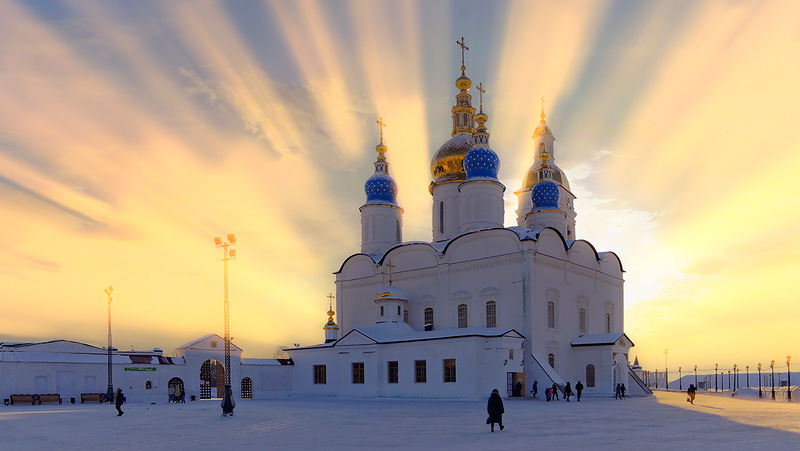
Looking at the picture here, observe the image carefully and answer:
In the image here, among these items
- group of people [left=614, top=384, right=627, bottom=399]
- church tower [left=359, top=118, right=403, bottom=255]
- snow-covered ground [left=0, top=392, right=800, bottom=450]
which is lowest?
group of people [left=614, top=384, right=627, bottom=399]

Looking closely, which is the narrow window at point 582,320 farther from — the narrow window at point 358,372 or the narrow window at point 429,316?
the narrow window at point 358,372

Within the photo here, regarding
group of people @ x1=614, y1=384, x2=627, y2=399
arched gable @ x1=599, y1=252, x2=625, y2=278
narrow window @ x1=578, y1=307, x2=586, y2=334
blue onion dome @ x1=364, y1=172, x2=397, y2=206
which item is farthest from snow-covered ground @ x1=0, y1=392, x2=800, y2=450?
blue onion dome @ x1=364, y1=172, x2=397, y2=206

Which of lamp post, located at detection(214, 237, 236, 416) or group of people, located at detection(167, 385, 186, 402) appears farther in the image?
group of people, located at detection(167, 385, 186, 402)

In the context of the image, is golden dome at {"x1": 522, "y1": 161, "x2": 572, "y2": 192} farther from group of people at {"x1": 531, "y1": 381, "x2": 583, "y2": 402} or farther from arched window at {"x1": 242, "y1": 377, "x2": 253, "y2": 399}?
arched window at {"x1": 242, "y1": 377, "x2": 253, "y2": 399}

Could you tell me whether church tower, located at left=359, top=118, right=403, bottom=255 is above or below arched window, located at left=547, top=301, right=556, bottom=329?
above

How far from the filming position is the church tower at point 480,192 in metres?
40.1

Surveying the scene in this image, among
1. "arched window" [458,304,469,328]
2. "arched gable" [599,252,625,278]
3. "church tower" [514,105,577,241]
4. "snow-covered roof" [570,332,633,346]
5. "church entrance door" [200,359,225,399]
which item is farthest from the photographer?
"church tower" [514,105,577,241]

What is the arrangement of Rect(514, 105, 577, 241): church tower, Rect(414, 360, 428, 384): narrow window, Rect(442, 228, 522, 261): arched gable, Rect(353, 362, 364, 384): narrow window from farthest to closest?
Rect(514, 105, 577, 241): church tower < Rect(353, 362, 364, 384): narrow window < Rect(442, 228, 522, 261): arched gable < Rect(414, 360, 428, 384): narrow window

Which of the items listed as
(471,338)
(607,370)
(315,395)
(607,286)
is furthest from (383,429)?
(607,286)

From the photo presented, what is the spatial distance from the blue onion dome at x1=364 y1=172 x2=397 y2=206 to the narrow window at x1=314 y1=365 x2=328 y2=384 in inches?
467

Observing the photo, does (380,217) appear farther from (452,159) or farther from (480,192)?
(480,192)

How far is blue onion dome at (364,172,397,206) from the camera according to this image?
46375mm

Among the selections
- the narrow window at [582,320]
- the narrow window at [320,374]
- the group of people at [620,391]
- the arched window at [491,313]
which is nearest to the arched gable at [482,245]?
Result: the arched window at [491,313]

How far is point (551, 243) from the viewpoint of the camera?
37438 mm
